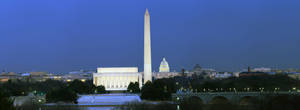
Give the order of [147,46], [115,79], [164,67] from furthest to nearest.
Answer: [164,67], [115,79], [147,46]

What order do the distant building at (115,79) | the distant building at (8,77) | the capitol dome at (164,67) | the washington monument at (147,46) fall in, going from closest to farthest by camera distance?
1. the washington monument at (147,46)
2. the distant building at (115,79)
3. the distant building at (8,77)
4. the capitol dome at (164,67)

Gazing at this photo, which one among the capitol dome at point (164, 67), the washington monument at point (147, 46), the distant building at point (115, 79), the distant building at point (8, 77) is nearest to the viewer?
the washington monument at point (147, 46)

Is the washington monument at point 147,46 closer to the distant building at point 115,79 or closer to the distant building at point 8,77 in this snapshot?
the distant building at point 115,79

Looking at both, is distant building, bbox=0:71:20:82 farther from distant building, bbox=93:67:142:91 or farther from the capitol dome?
distant building, bbox=93:67:142:91

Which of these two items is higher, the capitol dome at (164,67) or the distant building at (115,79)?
the capitol dome at (164,67)

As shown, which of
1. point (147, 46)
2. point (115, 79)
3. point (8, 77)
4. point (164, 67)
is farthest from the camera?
point (164, 67)

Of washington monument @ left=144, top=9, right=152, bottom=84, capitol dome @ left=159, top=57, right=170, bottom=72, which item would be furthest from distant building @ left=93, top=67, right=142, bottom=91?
capitol dome @ left=159, top=57, right=170, bottom=72

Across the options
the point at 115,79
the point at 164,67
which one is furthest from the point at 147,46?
the point at 164,67

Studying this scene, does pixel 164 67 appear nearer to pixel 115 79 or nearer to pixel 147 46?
pixel 115 79

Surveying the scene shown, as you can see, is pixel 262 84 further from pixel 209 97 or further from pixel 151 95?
pixel 151 95

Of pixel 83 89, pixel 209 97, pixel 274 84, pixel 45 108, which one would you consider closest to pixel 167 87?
pixel 209 97

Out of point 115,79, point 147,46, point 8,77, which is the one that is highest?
point 8,77

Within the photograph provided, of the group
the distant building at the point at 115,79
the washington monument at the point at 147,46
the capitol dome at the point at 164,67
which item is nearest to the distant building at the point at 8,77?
the capitol dome at the point at 164,67

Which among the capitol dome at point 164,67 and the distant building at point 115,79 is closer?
the distant building at point 115,79
